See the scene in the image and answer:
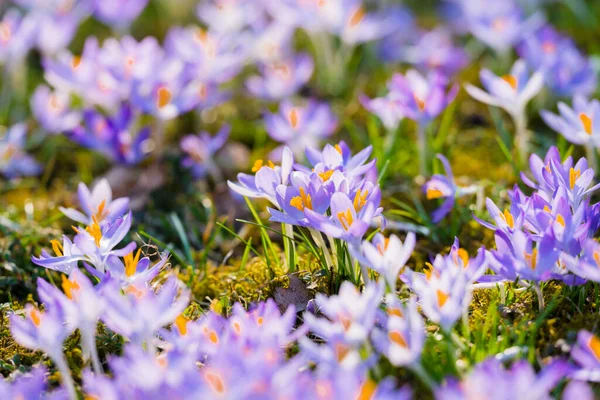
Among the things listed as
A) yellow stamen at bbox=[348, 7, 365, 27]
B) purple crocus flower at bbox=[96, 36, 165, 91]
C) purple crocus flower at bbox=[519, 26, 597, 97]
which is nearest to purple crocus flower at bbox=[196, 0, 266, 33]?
yellow stamen at bbox=[348, 7, 365, 27]

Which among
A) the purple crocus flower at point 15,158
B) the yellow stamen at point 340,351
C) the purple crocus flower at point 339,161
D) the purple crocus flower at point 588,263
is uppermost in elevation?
the purple crocus flower at point 339,161

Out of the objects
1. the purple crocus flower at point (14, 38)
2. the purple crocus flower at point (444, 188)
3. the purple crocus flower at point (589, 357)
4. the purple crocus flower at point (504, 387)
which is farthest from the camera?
the purple crocus flower at point (14, 38)

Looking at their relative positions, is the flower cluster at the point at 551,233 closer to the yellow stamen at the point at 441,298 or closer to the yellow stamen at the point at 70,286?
the yellow stamen at the point at 441,298

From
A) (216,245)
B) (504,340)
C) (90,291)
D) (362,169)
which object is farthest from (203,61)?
(504,340)

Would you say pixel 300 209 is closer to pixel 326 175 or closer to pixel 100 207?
pixel 326 175

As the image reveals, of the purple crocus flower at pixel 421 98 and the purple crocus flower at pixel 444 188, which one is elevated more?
the purple crocus flower at pixel 421 98

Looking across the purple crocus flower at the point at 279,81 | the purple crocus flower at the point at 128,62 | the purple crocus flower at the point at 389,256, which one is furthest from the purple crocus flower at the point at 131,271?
the purple crocus flower at the point at 279,81

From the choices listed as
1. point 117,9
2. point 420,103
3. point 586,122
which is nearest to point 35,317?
point 420,103
